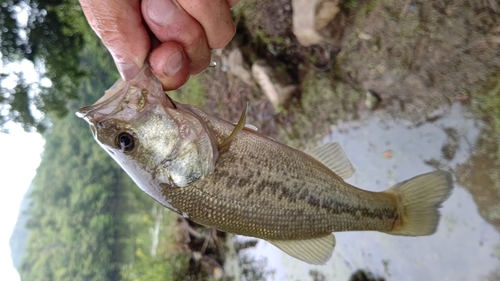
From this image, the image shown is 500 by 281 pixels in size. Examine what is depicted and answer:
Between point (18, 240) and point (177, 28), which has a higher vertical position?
point (177, 28)

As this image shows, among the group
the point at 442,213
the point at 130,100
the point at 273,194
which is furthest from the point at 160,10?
the point at 442,213

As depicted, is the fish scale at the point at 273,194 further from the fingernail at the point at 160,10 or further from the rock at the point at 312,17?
the rock at the point at 312,17

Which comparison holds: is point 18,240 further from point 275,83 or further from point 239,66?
point 275,83

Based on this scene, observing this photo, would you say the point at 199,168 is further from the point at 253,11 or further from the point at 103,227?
the point at 103,227

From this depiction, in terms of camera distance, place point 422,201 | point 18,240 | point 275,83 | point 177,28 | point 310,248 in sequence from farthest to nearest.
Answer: point 18,240, point 275,83, point 422,201, point 310,248, point 177,28

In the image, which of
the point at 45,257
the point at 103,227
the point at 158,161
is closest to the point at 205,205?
the point at 158,161

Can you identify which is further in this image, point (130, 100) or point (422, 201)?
point (422, 201)
